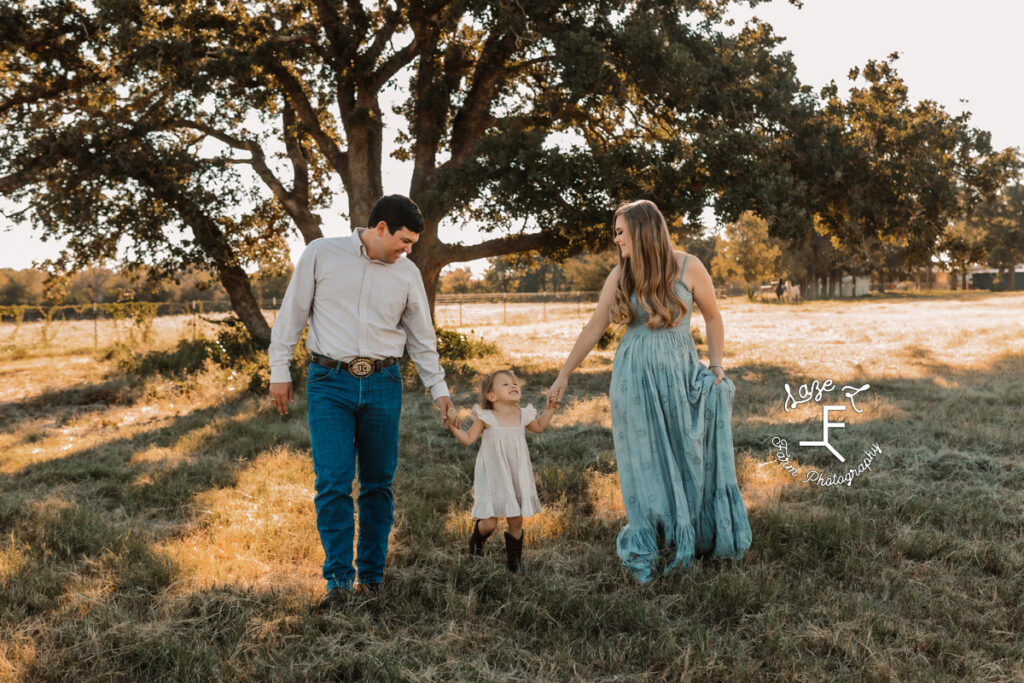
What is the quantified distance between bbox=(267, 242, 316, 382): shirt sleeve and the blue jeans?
166 mm

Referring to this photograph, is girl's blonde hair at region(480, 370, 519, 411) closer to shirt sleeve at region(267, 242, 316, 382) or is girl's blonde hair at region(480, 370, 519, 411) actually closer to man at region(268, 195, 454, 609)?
man at region(268, 195, 454, 609)

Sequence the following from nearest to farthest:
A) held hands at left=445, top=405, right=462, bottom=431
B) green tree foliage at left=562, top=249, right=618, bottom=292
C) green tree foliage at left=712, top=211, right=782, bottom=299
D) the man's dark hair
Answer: the man's dark hair
held hands at left=445, top=405, right=462, bottom=431
green tree foliage at left=562, top=249, right=618, bottom=292
green tree foliage at left=712, top=211, right=782, bottom=299

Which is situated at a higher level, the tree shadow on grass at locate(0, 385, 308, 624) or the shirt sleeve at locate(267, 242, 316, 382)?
the shirt sleeve at locate(267, 242, 316, 382)

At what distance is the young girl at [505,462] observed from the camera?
4.27 meters

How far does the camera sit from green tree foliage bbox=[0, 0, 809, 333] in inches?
483

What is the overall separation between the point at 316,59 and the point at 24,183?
5.73 m

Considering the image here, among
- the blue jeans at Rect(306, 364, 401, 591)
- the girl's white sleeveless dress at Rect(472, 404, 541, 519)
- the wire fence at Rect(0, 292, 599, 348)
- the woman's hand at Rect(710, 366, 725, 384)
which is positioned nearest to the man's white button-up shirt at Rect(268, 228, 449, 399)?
the blue jeans at Rect(306, 364, 401, 591)

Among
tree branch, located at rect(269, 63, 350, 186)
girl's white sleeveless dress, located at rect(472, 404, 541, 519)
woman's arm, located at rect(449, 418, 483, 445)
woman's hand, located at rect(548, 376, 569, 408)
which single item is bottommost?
girl's white sleeveless dress, located at rect(472, 404, 541, 519)

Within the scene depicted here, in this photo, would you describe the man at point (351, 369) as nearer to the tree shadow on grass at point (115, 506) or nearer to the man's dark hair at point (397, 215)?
the man's dark hair at point (397, 215)

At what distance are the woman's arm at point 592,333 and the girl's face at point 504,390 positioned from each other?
0.25 m

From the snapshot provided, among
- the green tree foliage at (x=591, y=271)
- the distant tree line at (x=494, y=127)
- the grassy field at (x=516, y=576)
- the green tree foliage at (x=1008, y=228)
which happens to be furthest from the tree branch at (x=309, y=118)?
the green tree foliage at (x=1008, y=228)

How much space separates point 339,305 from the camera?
395 centimetres

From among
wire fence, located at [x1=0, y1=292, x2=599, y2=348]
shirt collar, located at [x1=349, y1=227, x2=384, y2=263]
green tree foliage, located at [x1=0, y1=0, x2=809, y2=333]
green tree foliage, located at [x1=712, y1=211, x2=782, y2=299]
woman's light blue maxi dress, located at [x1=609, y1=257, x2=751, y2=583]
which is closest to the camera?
shirt collar, located at [x1=349, y1=227, x2=384, y2=263]

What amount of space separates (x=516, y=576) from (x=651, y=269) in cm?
190
